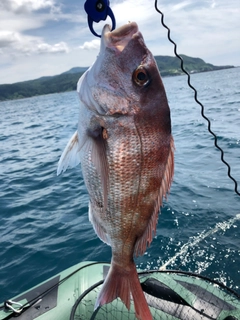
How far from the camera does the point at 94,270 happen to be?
164 inches

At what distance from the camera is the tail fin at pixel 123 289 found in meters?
1.97

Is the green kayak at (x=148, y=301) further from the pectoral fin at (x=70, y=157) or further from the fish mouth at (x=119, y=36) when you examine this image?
the fish mouth at (x=119, y=36)

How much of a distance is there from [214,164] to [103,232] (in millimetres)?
9134

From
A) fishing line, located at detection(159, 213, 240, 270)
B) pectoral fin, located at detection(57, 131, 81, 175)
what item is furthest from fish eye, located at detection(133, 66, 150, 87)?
fishing line, located at detection(159, 213, 240, 270)

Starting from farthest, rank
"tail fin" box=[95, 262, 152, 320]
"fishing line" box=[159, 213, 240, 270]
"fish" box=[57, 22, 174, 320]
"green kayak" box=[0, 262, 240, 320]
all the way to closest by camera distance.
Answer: "fishing line" box=[159, 213, 240, 270] → "green kayak" box=[0, 262, 240, 320] → "tail fin" box=[95, 262, 152, 320] → "fish" box=[57, 22, 174, 320]

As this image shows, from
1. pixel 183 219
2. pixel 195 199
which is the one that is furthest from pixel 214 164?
pixel 183 219

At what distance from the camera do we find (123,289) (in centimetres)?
202

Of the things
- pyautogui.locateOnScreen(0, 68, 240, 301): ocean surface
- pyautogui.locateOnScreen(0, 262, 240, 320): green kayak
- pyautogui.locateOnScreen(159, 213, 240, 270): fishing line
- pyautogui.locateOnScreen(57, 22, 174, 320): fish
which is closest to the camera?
pyautogui.locateOnScreen(57, 22, 174, 320): fish

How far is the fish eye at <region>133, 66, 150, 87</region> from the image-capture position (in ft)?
5.90

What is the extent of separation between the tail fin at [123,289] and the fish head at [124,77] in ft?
3.54

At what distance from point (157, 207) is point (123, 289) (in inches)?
24.5

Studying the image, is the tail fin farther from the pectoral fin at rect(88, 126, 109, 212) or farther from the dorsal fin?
the pectoral fin at rect(88, 126, 109, 212)

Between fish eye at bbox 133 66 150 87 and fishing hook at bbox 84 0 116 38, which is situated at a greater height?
fishing hook at bbox 84 0 116 38

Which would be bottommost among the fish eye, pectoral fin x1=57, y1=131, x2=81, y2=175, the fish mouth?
pectoral fin x1=57, y1=131, x2=81, y2=175
